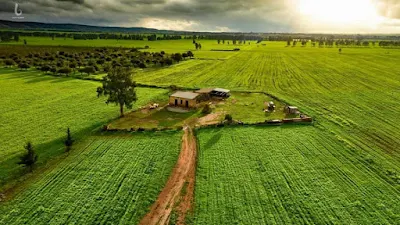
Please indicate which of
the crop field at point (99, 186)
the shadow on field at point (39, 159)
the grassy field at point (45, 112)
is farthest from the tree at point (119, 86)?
the crop field at point (99, 186)

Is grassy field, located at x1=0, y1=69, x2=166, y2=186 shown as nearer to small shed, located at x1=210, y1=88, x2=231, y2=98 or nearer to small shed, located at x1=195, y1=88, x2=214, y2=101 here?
small shed, located at x1=195, y1=88, x2=214, y2=101

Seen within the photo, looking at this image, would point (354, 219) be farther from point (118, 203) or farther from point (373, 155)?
point (118, 203)

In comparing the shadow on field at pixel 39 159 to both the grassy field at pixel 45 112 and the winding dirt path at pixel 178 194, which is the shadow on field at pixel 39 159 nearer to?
the grassy field at pixel 45 112

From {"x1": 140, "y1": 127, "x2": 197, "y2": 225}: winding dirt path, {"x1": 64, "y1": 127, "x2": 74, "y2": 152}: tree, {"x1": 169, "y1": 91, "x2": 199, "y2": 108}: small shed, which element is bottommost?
{"x1": 140, "y1": 127, "x2": 197, "y2": 225}: winding dirt path

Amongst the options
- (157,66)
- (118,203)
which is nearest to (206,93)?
(118,203)

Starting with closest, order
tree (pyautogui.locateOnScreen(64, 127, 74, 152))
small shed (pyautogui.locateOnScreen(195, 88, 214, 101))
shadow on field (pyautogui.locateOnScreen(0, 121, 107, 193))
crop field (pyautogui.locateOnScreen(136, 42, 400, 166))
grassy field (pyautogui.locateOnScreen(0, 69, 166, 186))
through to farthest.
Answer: shadow on field (pyautogui.locateOnScreen(0, 121, 107, 193)) → tree (pyautogui.locateOnScreen(64, 127, 74, 152)) → grassy field (pyautogui.locateOnScreen(0, 69, 166, 186)) → crop field (pyautogui.locateOnScreen(136, 42, 400, 166)) → small shed (pyautogui.locateOnScreen(195, 88, 214, 101))

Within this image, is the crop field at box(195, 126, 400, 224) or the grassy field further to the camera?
the grassy field

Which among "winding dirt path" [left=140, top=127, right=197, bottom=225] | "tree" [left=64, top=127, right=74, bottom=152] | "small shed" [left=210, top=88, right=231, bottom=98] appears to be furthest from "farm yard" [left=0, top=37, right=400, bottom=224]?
"small shed" [left=210, top=88, right=231, bottom=98]

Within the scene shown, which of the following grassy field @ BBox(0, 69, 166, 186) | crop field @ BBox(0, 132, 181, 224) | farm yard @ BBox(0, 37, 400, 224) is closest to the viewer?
crop field @ BBox(0, 132, 181, 224)
